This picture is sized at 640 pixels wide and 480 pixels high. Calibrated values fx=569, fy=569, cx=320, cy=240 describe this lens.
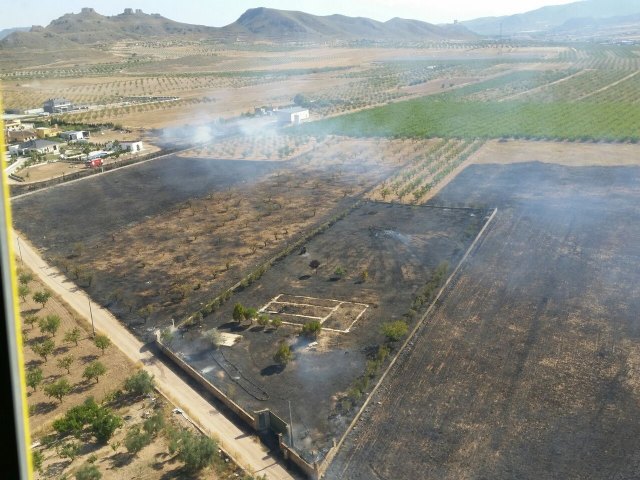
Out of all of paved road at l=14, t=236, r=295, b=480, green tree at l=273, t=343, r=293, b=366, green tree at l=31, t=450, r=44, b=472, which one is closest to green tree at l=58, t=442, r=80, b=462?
green tree at l=31, t=450, r=44, b=472

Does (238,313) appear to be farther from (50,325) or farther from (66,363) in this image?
(50,325)

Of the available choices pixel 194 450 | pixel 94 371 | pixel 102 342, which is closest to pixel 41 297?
pixel 102 342

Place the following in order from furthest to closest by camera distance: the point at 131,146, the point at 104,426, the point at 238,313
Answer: the point at 131,146, the point at 238,313, the point at 104,426

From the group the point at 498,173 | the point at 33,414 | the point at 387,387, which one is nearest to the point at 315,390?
the point at 387,387

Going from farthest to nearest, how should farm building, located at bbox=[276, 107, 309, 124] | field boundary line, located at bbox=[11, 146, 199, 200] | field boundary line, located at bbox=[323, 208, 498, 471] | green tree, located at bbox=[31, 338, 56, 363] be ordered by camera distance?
farm building, located at bbox=[276, 107, 309, 124] < field boundary line, located at bbox=[11, 146, 199, 200] < green tree, located at bbox=[31, 338, 56, 363] < field boundary line, located at bbox=[323, 208, 498, 471]

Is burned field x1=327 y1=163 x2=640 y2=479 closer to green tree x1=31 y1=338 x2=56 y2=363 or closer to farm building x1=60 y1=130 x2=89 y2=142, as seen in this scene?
green tree x1=31 y1=338 x2=56 y2=363

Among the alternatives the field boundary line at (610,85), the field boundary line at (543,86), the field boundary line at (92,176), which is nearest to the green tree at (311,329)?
the field boundary line at (92,176)

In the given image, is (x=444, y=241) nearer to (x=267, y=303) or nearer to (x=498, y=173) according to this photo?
(x=267, y=303)
